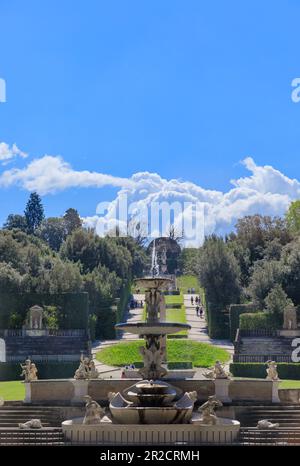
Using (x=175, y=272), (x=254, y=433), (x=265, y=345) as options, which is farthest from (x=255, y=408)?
(x=175, y=272)

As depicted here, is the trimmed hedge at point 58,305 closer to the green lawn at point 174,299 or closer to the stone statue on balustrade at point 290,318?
the stone statue on balustrade at point 290,318

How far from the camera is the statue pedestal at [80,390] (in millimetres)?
36406

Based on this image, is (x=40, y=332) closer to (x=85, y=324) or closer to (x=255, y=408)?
(x=85, y=324)

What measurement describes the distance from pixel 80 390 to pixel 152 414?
548 cm

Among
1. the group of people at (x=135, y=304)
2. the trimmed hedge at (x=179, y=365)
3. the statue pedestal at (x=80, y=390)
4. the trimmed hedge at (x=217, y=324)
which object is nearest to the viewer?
the statue pedestal at (x=80, y=390)

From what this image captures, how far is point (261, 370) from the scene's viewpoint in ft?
170

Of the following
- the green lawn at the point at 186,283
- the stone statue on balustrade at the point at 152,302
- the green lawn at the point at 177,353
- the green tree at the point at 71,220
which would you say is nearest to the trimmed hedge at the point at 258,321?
the green lawn at the point at 177,353

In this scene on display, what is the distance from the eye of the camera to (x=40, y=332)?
62.3m

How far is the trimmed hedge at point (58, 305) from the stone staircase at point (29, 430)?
3067cm

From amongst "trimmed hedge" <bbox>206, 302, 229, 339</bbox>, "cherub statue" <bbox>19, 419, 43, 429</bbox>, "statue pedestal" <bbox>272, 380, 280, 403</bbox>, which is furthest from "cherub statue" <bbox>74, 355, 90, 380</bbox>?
→ "trimmed hedge" <bbox>206, 302, 229, 339</bbox>

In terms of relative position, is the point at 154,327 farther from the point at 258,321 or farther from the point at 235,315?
the point at 235,315

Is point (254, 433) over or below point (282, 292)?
below
